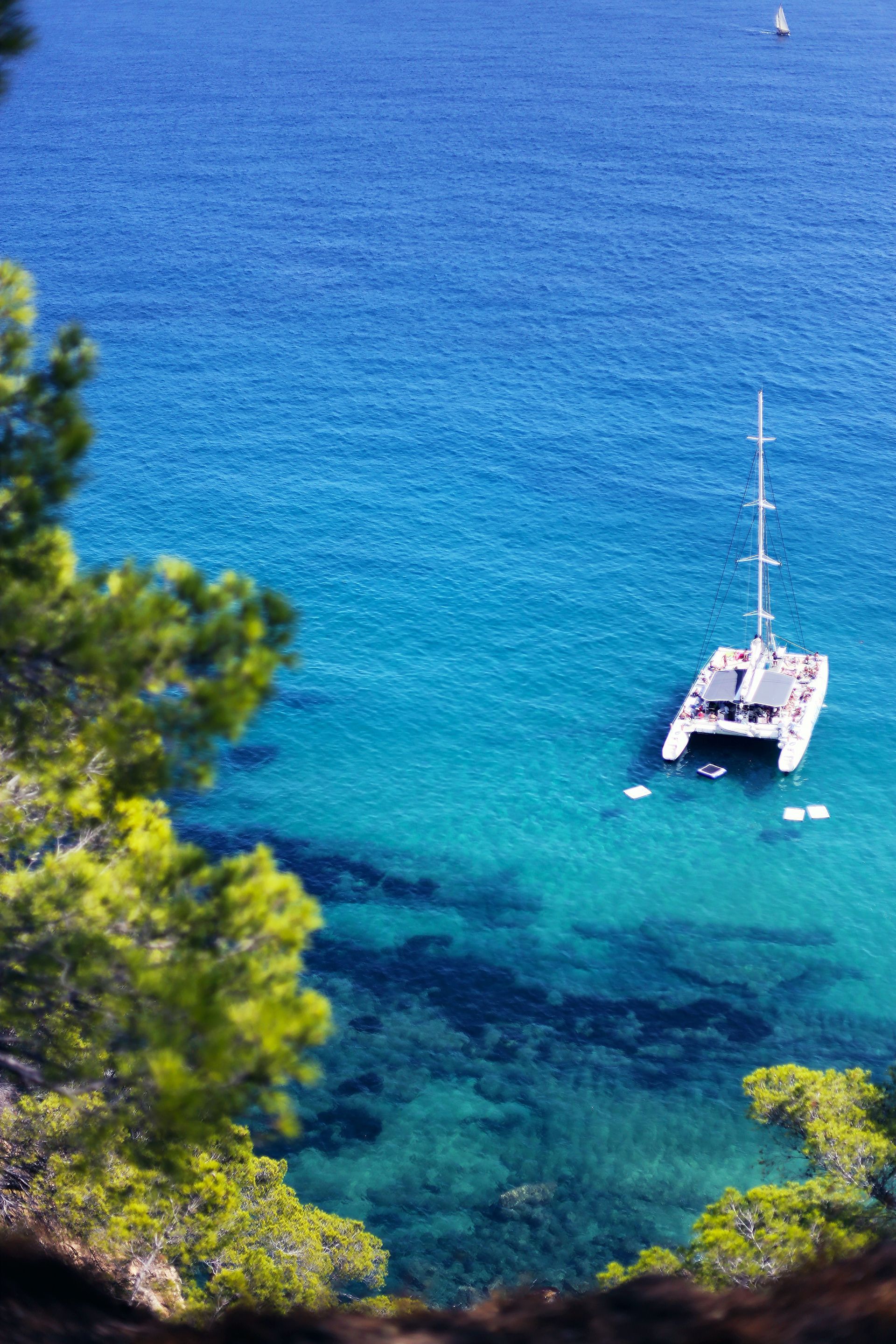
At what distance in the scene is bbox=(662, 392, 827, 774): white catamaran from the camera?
58875 millimetres

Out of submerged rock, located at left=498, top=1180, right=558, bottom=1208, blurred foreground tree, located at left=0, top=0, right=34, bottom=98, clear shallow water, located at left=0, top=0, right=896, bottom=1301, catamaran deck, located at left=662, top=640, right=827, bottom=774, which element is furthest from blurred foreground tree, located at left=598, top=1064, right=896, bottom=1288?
catamaran deck, located at left=662, top=640, right=827, bottom=774

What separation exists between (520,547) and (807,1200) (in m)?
54.9

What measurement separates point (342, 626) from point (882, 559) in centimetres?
3245

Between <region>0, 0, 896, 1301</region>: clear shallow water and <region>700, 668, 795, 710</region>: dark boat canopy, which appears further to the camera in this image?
<region>700, 668, 795, 710</region>: dark boat canopy

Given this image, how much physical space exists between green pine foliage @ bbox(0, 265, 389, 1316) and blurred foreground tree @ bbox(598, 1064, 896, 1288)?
1158 centimetres

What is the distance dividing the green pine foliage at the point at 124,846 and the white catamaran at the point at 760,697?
152 feet

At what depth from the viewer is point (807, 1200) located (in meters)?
24.5

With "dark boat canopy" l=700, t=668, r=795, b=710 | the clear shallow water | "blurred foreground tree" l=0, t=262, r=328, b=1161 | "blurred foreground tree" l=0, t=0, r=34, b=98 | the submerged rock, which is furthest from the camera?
"dark boat canopy" l=700, t=668, r=795, b=710

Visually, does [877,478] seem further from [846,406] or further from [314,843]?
[314,843]

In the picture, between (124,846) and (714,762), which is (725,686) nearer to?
(714,762)

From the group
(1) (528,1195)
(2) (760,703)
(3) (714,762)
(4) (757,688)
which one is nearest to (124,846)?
(1) (528,1195)

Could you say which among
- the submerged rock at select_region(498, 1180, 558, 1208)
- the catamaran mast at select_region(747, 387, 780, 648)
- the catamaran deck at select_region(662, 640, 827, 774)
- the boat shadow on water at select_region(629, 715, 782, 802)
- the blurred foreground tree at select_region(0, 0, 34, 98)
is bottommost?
the submerged rock at select_region(498, 1180, 558, 1208)

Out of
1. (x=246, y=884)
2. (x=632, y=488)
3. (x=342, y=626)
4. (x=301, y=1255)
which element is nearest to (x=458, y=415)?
(x=632, y=488)

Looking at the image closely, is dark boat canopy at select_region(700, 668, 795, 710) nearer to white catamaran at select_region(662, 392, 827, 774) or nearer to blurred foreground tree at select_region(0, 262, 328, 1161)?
white catamaran at select_region(662, 392, 827, 774)
